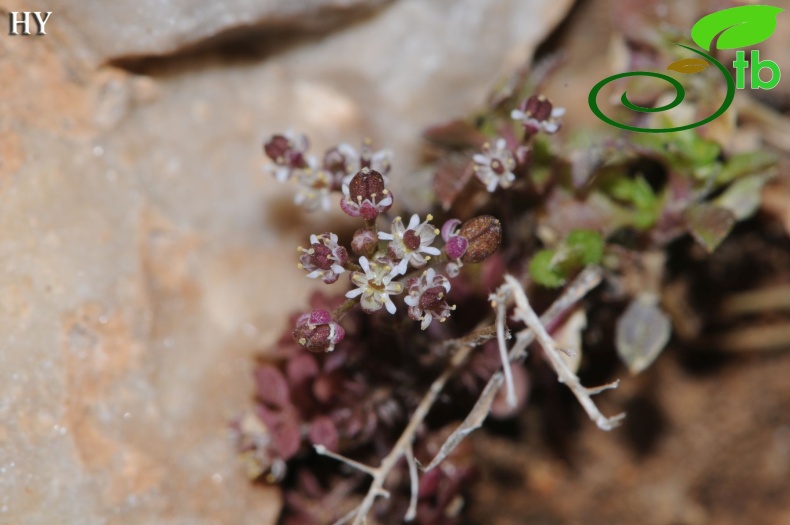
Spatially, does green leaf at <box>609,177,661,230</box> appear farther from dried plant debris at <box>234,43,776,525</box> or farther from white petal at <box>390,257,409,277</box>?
white petal at <box>390,257,409,277</box>

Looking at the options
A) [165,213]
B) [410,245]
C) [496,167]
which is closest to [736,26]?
[496,167]

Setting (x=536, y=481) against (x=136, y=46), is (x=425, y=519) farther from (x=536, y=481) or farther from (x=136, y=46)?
(x=136, y=46)

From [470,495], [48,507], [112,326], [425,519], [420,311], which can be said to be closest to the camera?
[420,311]

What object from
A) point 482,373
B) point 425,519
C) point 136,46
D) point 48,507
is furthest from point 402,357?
point 136,46

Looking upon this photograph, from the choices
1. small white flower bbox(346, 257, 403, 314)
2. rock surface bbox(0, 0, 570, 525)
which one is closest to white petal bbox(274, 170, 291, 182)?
rock surface bbox(0, 0, 570, 525)

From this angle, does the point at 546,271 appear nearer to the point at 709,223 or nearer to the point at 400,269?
the point at 709,223

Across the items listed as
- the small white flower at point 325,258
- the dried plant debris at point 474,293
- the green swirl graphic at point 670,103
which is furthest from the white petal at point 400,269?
the green swirl graphic at point 670,103
